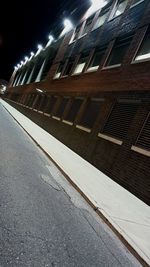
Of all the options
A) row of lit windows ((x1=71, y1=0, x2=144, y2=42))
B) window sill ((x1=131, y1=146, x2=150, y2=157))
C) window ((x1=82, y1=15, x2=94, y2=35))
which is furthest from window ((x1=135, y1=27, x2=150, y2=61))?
window ((x1=82, y1=15, x2=94, y2=35))

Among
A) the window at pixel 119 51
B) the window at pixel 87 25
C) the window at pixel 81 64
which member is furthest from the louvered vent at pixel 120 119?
the window at pixel 87 25

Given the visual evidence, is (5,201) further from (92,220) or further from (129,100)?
(129,100)

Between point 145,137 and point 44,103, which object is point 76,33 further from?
point 145,137

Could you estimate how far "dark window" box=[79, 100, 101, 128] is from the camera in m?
15.8

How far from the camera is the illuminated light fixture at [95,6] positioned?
71.3 feet

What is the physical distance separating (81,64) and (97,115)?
7.32m

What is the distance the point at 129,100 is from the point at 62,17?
79.6ft

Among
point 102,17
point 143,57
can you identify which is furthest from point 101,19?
point 143,57

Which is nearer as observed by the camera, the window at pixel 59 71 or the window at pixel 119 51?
the window at pixel 119 51

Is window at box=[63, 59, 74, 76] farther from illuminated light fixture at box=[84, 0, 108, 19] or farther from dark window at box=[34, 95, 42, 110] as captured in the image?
dark window at box=[34, 95, 42, 110]

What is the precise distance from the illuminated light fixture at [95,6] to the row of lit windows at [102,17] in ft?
1.48

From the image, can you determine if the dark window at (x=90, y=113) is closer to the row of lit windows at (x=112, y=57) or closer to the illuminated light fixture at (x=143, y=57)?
the row of lit windows at (x=112, y=57)

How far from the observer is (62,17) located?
33.9 m

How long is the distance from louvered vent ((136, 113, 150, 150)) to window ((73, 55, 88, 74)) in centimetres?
1067
